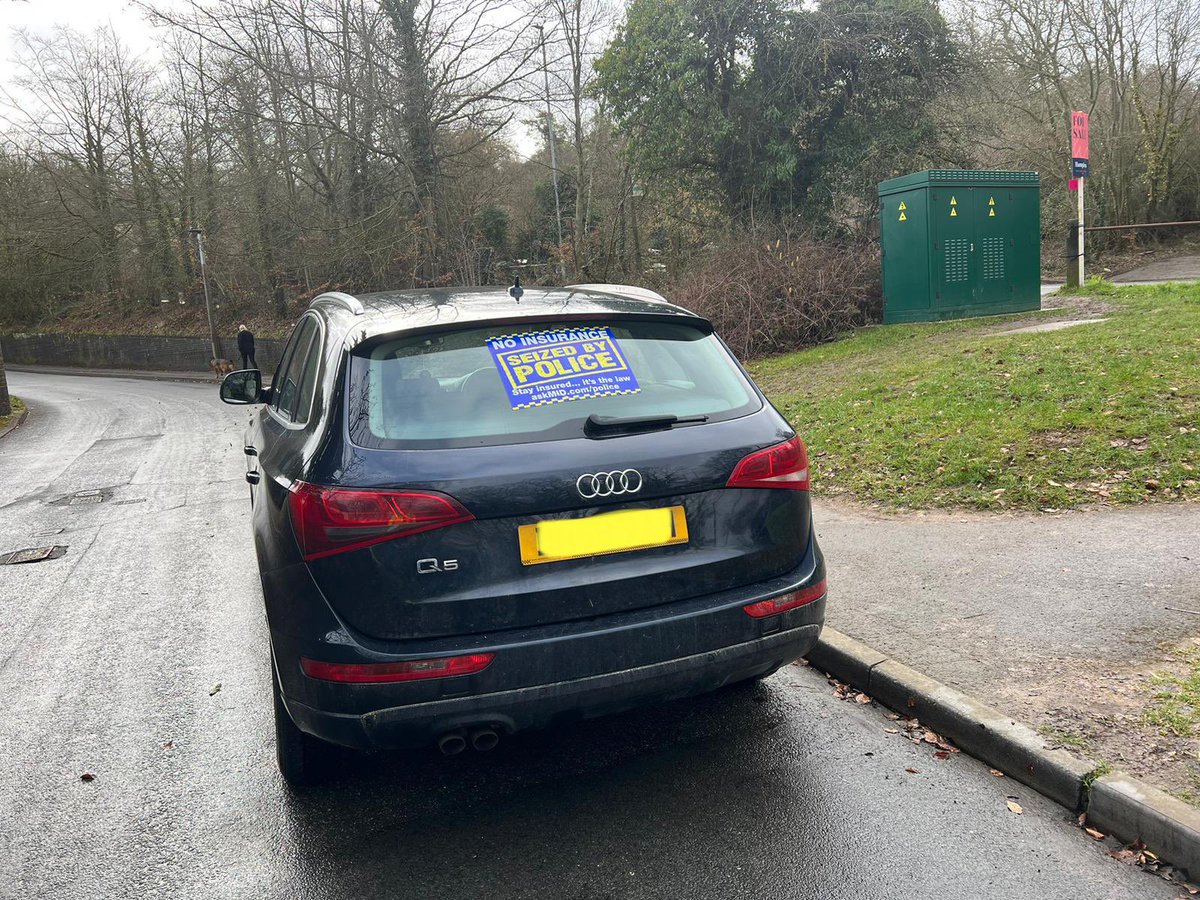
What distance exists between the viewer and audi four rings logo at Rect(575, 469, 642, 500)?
295 cm

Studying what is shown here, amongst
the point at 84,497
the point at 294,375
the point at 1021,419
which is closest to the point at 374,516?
the point at 294,375

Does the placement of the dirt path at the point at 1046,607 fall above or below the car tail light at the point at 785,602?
below

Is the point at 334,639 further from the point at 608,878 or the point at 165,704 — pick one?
the point at 165,704

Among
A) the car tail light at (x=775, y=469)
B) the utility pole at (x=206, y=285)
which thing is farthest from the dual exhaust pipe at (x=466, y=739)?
the utility pole at (x=206, y=285)

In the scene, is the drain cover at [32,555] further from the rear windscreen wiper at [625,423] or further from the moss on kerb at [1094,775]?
the moss on kerb at [1094,775]

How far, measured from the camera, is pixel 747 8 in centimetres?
1984

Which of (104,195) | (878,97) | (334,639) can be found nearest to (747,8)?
(878,97)

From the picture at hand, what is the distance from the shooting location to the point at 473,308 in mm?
3578

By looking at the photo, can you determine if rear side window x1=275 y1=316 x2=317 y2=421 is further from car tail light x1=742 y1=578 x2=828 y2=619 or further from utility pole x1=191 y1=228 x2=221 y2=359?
utility pole x1=191 y1=228 x2=221 y2=359

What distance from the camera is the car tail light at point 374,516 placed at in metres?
2.81

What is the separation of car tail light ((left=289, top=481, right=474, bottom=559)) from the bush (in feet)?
41.6

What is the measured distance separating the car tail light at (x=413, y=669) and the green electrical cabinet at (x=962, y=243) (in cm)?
1312

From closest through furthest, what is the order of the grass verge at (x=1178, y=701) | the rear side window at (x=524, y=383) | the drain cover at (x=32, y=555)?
the rear side window at (x=524, y=383) < the grass verge at (x=1178, y=701) < the drain cover at (x=32, y=555)

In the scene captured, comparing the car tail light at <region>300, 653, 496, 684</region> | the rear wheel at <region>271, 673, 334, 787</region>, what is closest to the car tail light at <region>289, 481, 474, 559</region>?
the car tail light at <region>300, 653, 496, 684</region>
